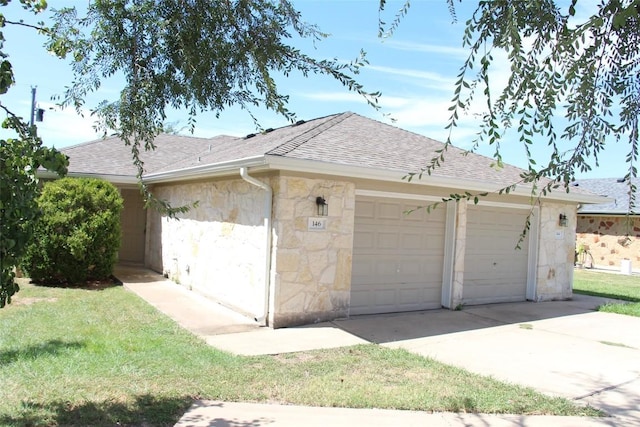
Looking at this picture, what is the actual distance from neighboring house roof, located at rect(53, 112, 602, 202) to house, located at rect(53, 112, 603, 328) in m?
0.04

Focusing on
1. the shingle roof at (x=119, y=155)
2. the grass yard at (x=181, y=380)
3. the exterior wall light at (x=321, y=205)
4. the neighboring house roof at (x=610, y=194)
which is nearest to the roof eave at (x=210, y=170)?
the exterior wall light at (x=321, y=205)

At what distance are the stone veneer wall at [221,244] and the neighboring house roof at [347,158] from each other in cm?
56

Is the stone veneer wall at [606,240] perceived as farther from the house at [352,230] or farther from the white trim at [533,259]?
the white trim at [533,259]

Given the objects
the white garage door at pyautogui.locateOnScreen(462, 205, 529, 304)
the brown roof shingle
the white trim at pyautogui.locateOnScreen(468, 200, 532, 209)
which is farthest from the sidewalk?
the white trim at pyautogui.locateOnScreen(468, 200, 532, 209)

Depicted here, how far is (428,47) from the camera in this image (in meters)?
4.89

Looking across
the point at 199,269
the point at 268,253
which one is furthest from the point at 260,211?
the point at 199,269

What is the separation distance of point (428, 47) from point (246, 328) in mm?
5128

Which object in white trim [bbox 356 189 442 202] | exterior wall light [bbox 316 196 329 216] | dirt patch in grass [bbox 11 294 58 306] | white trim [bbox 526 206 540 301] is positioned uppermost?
white trim [bbox 356 189 442 202]

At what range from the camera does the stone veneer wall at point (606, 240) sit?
21250 mm

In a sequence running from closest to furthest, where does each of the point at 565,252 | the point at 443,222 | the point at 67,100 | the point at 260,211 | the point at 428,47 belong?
1. the point at 67,100
2. the point at 428,47
3. the point at 260,211
4. the point at 443,222
5. the point at 565,252

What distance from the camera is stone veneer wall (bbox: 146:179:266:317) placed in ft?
28.1

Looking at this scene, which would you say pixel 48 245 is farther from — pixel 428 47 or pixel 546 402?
pixel 546 402

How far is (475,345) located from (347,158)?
12.0ft

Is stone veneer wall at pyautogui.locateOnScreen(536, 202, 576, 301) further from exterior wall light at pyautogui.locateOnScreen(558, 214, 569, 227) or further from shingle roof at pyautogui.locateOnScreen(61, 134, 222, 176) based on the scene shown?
shingle roof at pyautogui.locateOnScreen(61, 134, 222, 176)
